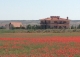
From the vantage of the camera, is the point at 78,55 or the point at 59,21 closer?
the point at 78,55

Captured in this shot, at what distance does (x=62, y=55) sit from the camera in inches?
800

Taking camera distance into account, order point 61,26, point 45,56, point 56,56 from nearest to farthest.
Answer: point 45,56
point 56,56
point 61,26

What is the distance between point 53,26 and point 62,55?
108 meters

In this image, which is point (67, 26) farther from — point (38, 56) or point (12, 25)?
point (38, 56)

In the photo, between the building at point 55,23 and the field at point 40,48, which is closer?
the field at point 40,48

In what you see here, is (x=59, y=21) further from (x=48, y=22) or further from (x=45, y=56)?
(x=45, y=56)

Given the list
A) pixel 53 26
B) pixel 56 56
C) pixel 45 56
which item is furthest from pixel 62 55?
pixel 53 26

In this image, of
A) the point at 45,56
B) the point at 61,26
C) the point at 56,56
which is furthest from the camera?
the point at 61,26

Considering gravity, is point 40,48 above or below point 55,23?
above

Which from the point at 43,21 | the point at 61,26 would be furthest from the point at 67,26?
the point at 43,21

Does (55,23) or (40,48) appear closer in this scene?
(40,48)

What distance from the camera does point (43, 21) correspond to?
132m

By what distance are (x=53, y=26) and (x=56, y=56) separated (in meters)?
108

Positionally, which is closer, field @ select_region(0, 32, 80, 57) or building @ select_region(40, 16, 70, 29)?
field @ select_region(0, 32, 80, 57)
